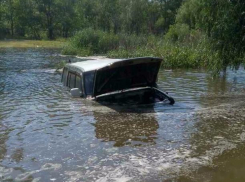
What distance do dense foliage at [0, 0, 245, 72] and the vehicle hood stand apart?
3.13m

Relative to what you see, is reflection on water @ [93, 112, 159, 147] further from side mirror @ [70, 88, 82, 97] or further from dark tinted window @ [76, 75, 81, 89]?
dark tinted window @ [76, 75, 81, 89]

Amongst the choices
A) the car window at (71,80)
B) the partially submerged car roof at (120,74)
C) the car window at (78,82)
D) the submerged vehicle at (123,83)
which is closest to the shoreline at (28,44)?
the car window at (71,80)

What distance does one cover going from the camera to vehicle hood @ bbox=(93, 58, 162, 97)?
12.4 m

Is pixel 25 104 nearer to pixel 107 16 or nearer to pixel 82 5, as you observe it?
pixel 107 16

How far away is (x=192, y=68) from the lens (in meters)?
25.1

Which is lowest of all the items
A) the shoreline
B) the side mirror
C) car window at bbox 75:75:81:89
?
the side mirror

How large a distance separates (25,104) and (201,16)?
793cm

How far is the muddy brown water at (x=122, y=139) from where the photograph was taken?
6.98 metres

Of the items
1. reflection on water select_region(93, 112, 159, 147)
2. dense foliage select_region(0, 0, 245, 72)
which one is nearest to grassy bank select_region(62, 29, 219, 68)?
dense foliage select_region(0, 0, 245, 72)

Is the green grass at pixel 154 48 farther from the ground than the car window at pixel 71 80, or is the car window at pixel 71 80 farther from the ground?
the green grass at pixel 154 48

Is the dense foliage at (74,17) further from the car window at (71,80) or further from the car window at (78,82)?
the car window at (78,82)

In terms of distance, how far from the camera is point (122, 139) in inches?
360

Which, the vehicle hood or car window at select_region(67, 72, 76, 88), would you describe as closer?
the vehicle hood

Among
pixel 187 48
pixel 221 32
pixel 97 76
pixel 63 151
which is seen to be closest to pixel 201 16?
pixel 221 32
